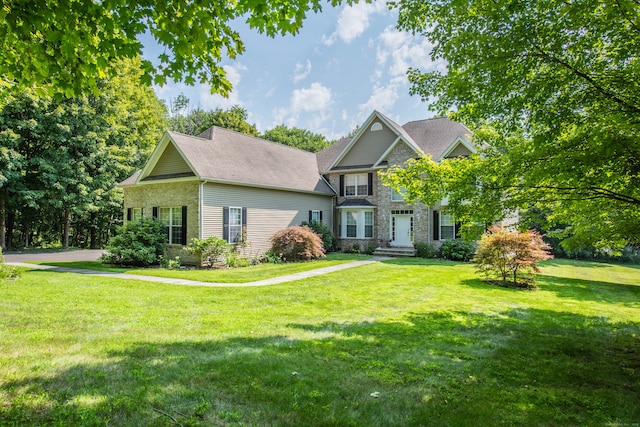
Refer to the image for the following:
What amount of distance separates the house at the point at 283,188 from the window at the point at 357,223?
63 millimetres

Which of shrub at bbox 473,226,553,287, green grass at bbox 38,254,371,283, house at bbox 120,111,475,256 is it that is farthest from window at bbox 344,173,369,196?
shrub at bbox 473,226,553,287

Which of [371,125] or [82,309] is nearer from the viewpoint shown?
[82,309]

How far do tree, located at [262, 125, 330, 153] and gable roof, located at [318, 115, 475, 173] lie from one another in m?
22.3

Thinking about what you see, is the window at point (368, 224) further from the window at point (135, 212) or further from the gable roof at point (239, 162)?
the window at point (135, 212)

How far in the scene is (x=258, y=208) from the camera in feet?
58.9

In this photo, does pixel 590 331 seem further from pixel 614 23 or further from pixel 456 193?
pixel 614 23

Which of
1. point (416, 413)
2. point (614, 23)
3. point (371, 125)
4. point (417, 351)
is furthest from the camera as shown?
point (371, 125)

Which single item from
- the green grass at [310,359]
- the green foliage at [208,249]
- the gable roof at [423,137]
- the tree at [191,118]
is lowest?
the green grass at [310,359]

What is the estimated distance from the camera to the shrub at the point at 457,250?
18.7m

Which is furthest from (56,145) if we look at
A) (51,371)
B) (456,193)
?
(456,193)

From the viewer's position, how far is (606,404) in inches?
150

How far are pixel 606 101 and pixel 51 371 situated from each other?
24.4 feet

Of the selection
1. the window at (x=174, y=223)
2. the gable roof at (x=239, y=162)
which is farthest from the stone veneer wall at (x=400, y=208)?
the window at (x=174, y=223)

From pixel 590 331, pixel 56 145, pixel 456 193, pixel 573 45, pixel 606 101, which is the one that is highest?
pixel 56 145
